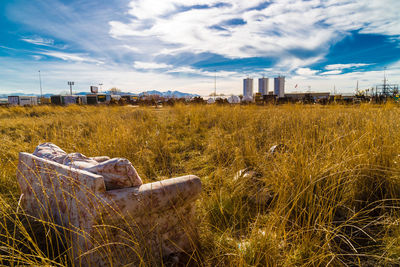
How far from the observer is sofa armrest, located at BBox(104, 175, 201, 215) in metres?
1.26

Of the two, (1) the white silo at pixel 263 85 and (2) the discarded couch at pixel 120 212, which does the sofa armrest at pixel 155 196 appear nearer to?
(2) the discarded couch at pixel 120 212

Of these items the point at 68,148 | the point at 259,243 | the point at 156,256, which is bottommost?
the point at 156,256

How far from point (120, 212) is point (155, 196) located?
0.72 ft

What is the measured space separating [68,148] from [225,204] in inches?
110

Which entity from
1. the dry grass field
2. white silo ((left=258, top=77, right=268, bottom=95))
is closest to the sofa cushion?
the dry grass field

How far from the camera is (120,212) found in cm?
124

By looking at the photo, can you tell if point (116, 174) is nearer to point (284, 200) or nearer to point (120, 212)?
point (120, 212)

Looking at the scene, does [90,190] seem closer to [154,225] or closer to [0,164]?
[154,225]

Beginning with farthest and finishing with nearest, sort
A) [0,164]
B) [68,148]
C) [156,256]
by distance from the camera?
[68,148]
[0,164]
[156,256]

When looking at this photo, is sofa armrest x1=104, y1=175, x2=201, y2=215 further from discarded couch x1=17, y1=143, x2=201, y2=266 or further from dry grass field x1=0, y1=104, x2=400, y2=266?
dry grass field x1=0, y1=104, x2=400, y2=266

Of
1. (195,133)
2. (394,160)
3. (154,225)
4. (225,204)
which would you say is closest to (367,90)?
(195,133)

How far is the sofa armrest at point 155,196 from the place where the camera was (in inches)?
49.8

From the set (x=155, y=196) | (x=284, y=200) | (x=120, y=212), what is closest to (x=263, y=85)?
(x=284, y=200)

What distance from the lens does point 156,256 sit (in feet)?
4.76
